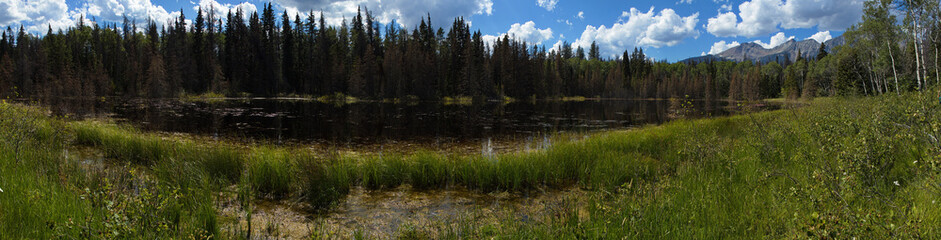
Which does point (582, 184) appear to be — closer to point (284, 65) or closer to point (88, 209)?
point (88, 209)

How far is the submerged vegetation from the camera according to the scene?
3.82 metres

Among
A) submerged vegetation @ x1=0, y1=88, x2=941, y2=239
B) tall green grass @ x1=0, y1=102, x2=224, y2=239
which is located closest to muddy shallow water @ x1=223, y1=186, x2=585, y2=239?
submerged vegetation @ x1=0, y1=88, x2=941, y2=239

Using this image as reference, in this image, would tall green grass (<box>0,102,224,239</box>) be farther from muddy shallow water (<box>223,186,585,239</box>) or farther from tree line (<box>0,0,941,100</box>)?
tree line (<box>0,0,941,100</box>)

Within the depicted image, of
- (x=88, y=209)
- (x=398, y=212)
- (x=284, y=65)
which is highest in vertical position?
(x=284, y=65)

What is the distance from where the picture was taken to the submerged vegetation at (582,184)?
12.5ft

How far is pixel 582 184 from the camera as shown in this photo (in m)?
8.66

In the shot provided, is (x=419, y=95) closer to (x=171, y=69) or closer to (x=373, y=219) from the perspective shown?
(x=171, y=69)

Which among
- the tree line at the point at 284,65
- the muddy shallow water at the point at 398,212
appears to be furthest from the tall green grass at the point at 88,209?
the tree line at the point at 284,65

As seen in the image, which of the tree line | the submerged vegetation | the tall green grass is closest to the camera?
the tall green grass

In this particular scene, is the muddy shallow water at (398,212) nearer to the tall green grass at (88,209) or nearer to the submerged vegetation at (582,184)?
the submerged vegetation at (582,184)

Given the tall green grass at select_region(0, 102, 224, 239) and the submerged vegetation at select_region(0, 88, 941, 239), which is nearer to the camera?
the tall green grass at select_region(0, 102, 224, 239)

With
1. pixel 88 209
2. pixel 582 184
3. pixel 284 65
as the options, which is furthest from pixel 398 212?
pixel 284 65

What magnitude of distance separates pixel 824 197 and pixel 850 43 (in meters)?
54.0

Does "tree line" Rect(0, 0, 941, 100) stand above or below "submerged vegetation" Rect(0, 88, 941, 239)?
above
